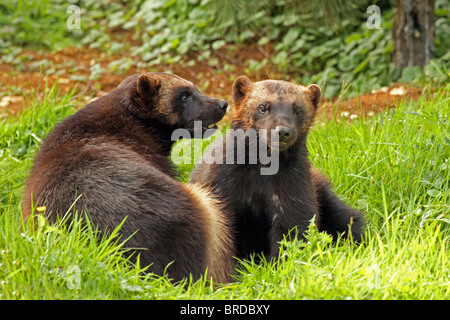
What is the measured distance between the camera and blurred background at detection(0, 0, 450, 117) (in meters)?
7.57

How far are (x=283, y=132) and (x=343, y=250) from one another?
881 millimetres

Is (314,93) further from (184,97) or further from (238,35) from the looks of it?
(238,35)

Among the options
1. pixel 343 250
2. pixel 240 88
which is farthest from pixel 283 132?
pixel 343 250

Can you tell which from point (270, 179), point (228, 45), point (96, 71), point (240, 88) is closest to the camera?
point (270, 179)

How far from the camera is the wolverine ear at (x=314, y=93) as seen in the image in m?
4.69

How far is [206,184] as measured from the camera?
446 centimetres

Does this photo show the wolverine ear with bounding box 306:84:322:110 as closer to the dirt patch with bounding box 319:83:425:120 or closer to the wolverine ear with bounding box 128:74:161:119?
the wolverine ear with bounding box 128:74:161:119

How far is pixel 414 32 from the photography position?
303 inches

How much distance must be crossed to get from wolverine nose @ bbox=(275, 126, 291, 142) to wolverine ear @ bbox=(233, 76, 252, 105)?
0.61m

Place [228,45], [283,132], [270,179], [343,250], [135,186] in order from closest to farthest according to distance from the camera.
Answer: [135,186] < [283,132] < [343,250] < [270,179] < [228,45]

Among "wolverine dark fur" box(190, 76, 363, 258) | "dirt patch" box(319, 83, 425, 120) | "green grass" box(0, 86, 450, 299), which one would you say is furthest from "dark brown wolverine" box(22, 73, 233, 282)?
"dirt patch" box(319, 83, 425, 120)

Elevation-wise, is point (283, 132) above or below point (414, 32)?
below

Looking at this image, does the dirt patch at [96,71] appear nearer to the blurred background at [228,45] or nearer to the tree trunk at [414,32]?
the blurred background at [228,45]

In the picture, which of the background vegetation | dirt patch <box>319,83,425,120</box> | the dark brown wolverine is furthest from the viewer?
the background vegetation
